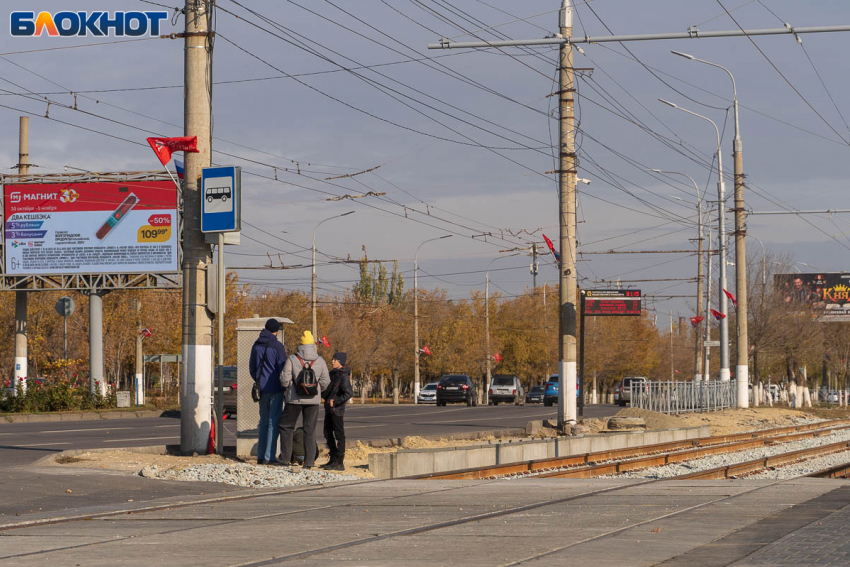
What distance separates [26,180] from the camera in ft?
124

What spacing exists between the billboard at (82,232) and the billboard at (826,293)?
165 feet

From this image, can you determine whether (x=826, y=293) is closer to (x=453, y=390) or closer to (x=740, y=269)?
(x=453, y=390)

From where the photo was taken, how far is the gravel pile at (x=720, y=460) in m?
18.3

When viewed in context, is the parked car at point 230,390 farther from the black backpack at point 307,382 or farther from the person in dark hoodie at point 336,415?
the black backpack at point 307,382

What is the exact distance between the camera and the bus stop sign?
15289 mm

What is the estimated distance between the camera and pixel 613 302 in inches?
1526

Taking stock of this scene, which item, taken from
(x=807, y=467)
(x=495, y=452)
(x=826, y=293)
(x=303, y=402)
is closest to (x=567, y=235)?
(x=807, y=467)

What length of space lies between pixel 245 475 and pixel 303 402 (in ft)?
4.70

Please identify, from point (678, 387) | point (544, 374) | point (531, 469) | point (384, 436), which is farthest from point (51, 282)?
point (544, 374)

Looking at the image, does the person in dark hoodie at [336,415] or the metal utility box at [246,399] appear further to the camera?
the metal utility box at [246,399]

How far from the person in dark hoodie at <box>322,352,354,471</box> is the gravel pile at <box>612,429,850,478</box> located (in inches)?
187

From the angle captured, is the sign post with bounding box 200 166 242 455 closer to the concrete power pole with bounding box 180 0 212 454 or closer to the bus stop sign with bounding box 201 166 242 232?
the bus stop sign with bounding box 201 166 242 232

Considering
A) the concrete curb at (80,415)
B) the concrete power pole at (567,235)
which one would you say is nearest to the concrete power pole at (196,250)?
the concrete power pole at (567,235)

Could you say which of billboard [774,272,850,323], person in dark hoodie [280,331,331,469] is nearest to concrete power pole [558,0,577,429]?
person in dark hoodie [280,331,331,469]
